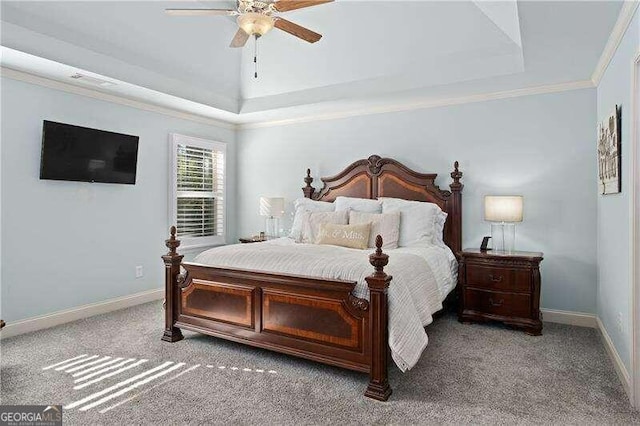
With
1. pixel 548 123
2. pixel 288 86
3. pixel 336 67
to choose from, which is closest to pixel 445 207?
pixel 548 123

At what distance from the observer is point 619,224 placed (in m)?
2.91

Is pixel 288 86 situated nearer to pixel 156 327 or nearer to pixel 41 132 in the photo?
pixel 41 132

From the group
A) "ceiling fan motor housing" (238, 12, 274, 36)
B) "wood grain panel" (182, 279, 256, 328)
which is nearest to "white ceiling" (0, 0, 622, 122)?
"ceiling fan motor housing" (238, 12, 274, 36)

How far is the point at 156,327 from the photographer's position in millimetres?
3980

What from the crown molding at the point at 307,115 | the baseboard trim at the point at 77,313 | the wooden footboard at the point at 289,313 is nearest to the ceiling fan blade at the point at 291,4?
the wooden footboard at the point at 289,313

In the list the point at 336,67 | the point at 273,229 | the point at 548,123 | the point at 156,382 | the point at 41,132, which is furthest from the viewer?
the point at 273,229

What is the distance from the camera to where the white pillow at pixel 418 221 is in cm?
423

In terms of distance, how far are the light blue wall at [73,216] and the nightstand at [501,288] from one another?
3.70 meters

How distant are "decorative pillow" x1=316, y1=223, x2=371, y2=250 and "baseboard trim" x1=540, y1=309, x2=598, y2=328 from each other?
6.80ft

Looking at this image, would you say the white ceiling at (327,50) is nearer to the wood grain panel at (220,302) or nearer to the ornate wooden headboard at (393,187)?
the ornate wooden headboard at (393,187)

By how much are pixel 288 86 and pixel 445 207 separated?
2.42m

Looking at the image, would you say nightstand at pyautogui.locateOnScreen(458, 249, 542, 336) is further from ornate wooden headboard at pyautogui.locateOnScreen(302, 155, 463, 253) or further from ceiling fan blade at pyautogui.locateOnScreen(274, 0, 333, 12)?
ceiling fan blade at pyautogui.locateOnScreen(274, 0, 333, 12)

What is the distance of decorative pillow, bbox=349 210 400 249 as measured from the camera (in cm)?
407

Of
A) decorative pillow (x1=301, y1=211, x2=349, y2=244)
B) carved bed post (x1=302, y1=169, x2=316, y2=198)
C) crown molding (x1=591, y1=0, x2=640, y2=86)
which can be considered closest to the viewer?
crown molding (x1=591, y1=0, x2=640, y2=86)
